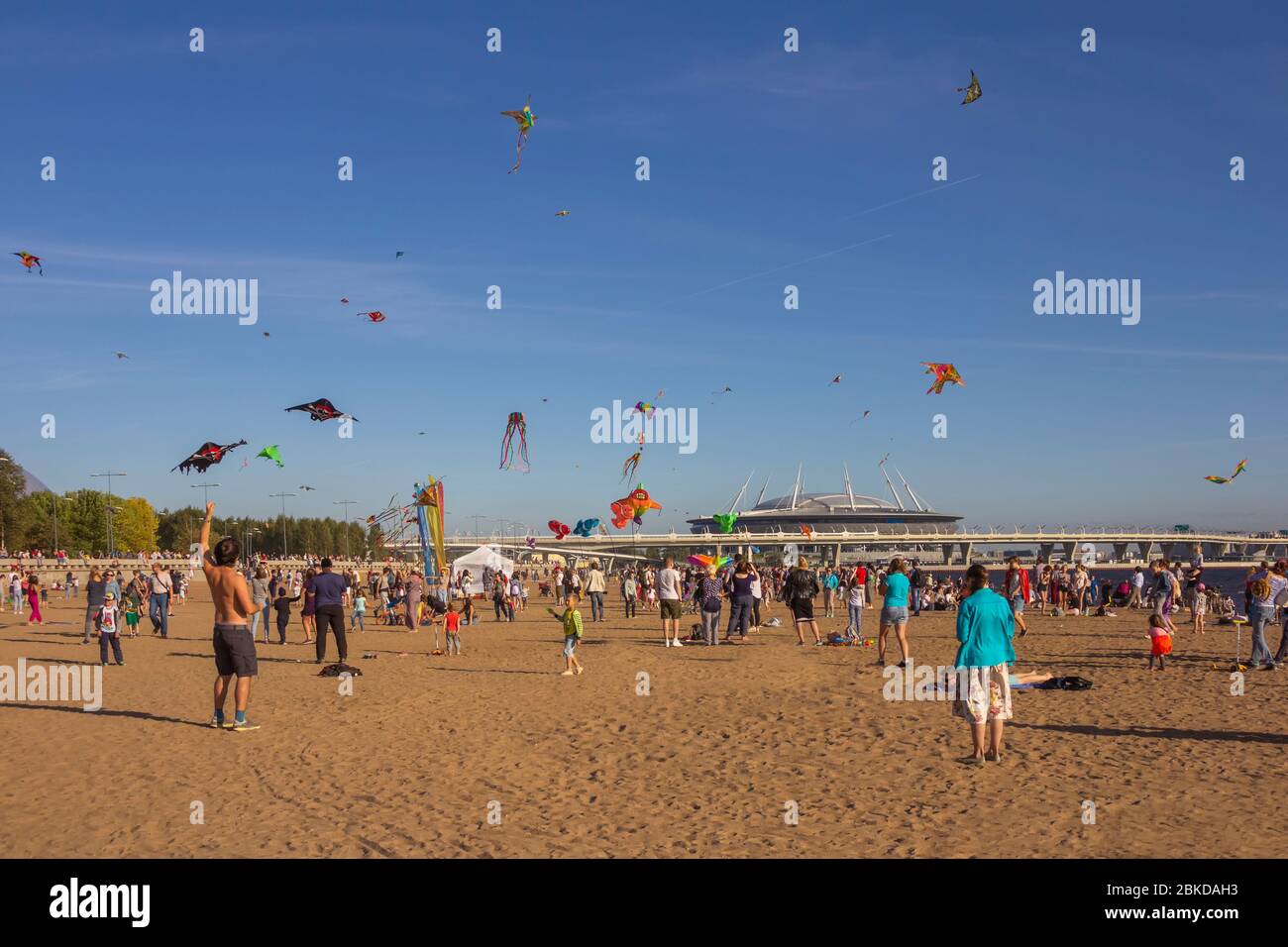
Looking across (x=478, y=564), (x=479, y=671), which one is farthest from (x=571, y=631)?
(x=478, y=564)

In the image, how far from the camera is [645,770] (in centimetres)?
838

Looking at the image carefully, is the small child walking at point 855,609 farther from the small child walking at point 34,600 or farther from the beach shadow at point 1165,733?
the small child walking at point 34,600

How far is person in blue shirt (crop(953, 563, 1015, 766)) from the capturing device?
8234 millimetres

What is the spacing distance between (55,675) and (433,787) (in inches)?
437

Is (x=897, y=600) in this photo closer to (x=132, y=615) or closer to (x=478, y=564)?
(x=132, y=615)

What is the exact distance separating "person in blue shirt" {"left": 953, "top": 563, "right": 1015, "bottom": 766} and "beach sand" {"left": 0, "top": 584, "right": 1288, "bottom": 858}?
0.29 m

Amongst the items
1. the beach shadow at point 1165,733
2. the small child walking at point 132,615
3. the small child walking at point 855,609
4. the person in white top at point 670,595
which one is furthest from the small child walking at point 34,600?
the beach shadow at point 1165,733

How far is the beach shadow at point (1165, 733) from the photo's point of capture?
9.16 metres

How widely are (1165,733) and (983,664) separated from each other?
8.83 feet

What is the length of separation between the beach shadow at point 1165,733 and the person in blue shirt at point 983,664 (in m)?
1.72

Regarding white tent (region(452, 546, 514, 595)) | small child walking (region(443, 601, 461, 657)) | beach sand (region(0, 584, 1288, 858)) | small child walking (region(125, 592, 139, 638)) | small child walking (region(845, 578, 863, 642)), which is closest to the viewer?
beach sand (region(0, 584, 1288, 858))

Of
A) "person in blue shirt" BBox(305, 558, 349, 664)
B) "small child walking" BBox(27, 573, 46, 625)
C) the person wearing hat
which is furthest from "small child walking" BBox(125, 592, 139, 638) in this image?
"person in blue shirt" BBox(305, 558, 349, 664)

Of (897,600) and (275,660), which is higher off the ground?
(897,600)

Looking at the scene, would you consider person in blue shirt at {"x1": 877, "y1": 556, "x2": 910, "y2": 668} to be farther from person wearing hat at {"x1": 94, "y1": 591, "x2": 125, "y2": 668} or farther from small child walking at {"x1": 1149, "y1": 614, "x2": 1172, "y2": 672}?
person wearing hat at {"x1": 94, "y1": 591, "x2": 125, "y2": 668}
